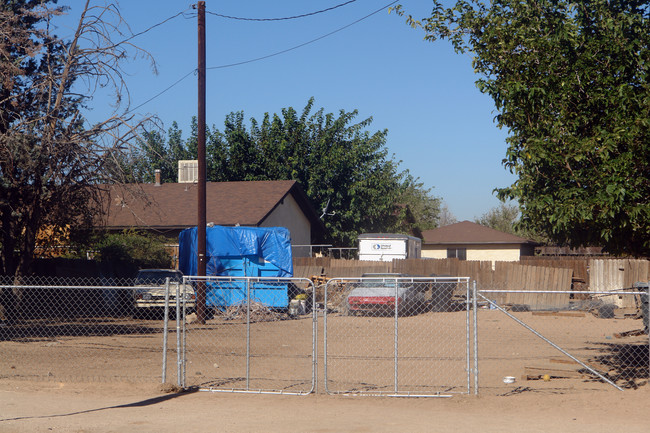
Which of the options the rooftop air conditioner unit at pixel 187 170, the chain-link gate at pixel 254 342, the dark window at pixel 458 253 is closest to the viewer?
the chain-link gate at pixel 254 342

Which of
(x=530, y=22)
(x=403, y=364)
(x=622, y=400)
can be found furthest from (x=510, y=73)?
(x=403, y=364)

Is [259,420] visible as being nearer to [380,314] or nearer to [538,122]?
[538,122]

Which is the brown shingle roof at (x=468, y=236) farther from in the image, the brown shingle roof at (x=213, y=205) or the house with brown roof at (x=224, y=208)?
the brown shingle roof at (x=213, y=205)

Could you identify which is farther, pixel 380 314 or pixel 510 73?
pixel 380 314

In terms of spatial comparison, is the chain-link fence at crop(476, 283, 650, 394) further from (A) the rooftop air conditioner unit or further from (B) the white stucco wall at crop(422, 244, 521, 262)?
(B) the white stucco wall at crop(422, 244, 521, 262)

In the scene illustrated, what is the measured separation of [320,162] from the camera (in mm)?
39969

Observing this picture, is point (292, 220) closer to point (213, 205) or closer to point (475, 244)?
point (213, 205)

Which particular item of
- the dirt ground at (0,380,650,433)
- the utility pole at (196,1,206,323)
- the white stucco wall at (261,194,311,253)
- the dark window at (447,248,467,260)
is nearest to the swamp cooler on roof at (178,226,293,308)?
the utility pole at (196,1,206,323)

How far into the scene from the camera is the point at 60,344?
14586 mm

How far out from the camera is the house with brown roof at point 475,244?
46969 millimetres

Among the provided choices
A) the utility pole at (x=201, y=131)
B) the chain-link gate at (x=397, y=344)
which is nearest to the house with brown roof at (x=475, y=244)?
the chain-link gate at (x=397, y=344)

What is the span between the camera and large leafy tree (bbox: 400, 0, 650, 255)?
902 cm

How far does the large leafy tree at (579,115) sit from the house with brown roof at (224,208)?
65.2 feet

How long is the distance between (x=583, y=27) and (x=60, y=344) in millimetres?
11608
